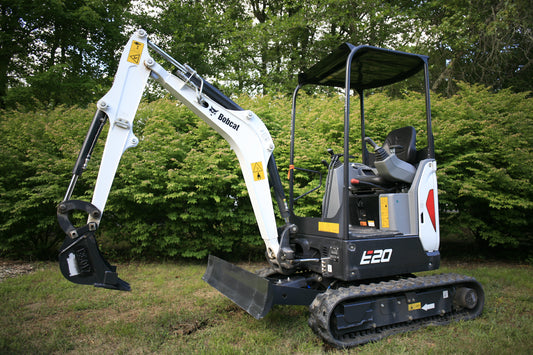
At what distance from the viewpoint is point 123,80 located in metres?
3.44

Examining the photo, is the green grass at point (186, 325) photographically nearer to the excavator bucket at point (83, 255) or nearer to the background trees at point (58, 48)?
the excavator bucket at point (83, 255)

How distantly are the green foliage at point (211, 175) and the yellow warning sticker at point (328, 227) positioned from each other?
2679 mm

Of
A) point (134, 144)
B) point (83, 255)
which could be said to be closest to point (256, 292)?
point (83, 255)

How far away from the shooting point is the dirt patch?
6.21m

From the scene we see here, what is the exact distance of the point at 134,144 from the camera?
3467 mm

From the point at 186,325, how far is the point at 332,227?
6.35 ft


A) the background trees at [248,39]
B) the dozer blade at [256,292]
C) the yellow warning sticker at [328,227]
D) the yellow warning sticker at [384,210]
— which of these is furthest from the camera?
the background trees at [248,39]

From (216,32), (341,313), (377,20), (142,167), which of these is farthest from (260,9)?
(341,313)

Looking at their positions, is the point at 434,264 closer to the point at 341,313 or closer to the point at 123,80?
the point at 341,313

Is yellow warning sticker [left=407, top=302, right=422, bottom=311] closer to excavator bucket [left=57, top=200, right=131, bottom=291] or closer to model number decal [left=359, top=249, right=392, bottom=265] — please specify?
model number decal [left=359, top=249, right=392, bottom=265]

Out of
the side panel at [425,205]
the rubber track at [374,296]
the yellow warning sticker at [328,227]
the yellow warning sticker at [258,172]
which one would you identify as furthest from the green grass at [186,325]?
the yellow warning sticker at [258,172]

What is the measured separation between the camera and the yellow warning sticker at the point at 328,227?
3.63 metres

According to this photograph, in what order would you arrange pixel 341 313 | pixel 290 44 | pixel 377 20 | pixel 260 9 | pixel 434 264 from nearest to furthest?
1. pixel 341 313
2. pixel 434 264
3. pixel 377 20
4. pixel 290 44
5. pixel 260 9

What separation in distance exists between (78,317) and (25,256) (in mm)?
4474
